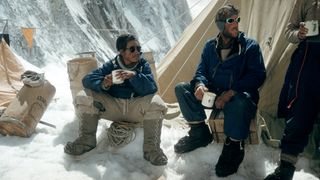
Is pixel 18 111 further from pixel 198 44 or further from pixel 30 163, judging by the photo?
pixel 198 44

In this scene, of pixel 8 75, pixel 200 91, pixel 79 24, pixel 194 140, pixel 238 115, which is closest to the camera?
pixel 238 115

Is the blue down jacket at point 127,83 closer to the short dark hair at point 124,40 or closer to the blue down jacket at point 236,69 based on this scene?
the short dark hair at point 124,40

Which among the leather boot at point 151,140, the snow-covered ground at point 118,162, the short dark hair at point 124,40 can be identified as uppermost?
the short dark hair at point 124,40

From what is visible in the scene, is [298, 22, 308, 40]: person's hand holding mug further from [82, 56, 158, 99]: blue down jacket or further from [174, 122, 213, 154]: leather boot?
[82, 56, 158, 99]: blue down jacket

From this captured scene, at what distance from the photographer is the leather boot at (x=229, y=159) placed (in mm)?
3539

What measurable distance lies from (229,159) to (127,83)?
1.19 metres

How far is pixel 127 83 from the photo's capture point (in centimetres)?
401

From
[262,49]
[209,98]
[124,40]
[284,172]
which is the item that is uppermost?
[124,40]

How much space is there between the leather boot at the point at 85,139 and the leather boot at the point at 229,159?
1.13 meters

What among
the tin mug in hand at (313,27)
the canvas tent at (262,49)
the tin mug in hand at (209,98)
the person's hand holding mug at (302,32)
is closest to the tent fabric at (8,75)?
the canvas tent at (262,49)

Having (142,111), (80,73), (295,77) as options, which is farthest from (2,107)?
(295,77)

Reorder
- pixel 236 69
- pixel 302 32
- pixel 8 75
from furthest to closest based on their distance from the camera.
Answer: pixel 8 75
pixel 236 69
pixel 302 32

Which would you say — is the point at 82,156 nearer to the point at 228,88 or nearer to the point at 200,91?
the point at 200,91

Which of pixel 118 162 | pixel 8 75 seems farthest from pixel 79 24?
pixel 118 162
